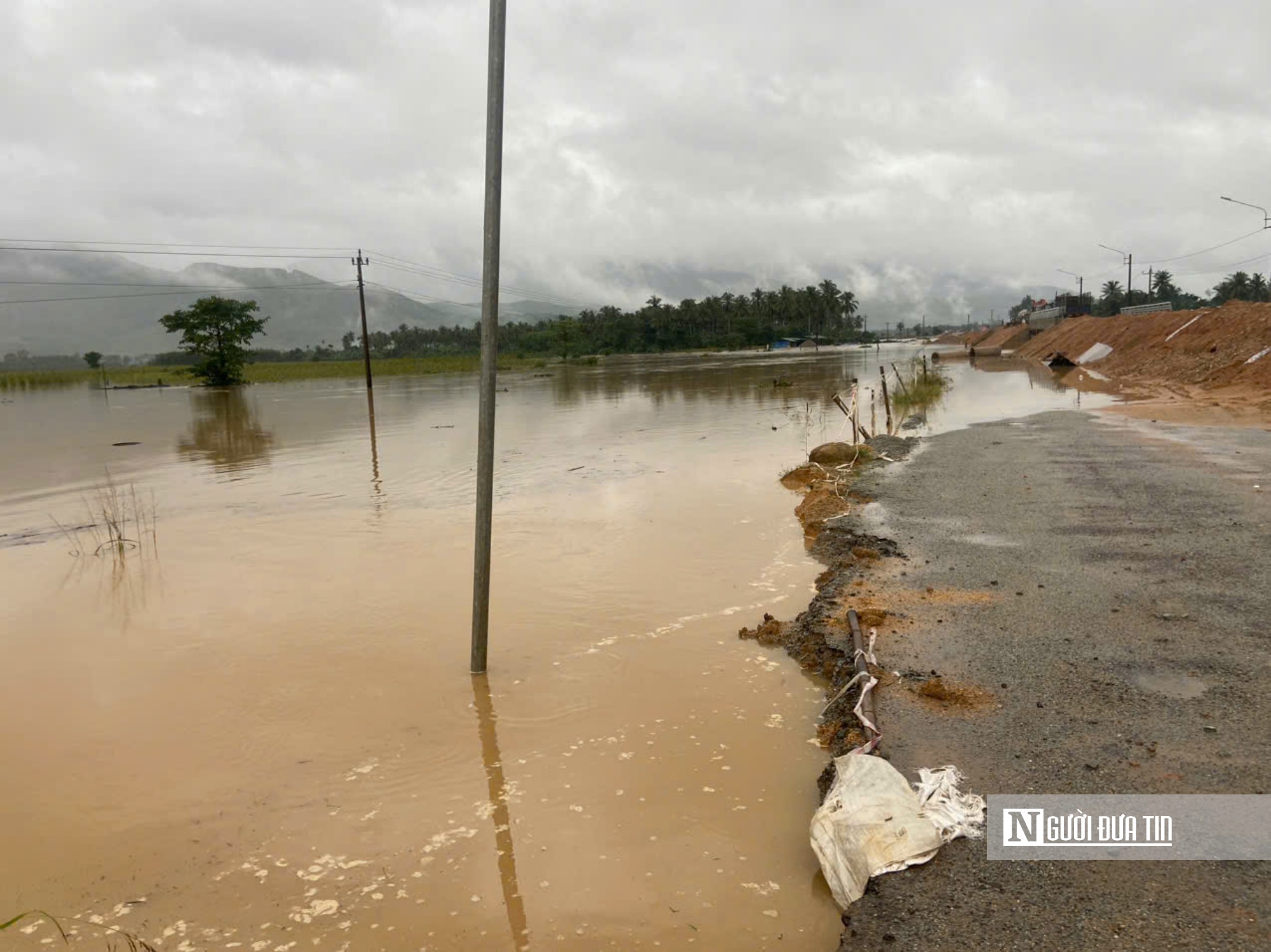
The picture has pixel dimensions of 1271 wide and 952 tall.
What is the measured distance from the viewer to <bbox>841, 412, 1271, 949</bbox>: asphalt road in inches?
116

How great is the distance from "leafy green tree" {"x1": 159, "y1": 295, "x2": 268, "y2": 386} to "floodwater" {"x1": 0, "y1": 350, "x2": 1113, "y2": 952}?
1958 inches

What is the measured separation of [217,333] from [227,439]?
40.1m

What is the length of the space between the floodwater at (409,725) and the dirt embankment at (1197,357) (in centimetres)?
1786

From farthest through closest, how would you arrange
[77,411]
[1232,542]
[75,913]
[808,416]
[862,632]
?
[77,411], [808,416], [1232,542], [862,632], [75,913]

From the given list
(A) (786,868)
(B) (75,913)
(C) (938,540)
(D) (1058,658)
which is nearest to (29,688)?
(B) (75,913)

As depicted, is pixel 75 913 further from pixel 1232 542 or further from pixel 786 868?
pixel 1232 542

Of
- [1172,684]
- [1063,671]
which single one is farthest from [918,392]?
[1172,684]

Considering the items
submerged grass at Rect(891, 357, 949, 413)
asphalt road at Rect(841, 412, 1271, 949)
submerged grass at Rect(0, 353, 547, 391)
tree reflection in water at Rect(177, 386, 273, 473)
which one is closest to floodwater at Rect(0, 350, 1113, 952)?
asphalt road at Rect(841, 412, 1271, 949)

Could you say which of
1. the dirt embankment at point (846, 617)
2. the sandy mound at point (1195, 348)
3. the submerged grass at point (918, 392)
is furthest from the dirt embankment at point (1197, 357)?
the dirt embankment at point (846, 617)

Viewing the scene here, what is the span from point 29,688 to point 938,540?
8.45 metres

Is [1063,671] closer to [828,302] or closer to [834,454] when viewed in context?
[834,454]

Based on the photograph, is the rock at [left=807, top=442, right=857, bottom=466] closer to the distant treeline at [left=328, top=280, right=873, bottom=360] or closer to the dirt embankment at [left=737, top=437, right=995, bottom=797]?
the dirt embankment at [left=737, top=437, right=995, bottom=797]

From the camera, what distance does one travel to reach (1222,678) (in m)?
4.71

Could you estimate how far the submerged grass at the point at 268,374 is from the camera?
2682 inches
